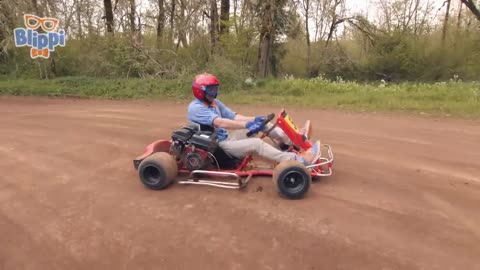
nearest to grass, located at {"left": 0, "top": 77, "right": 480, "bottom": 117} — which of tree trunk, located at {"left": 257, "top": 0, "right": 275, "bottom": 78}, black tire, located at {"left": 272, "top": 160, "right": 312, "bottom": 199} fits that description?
tree trunk, located at {"left": 257, "top": 0, "right": 275, "bottom": 78}

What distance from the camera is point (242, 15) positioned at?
673 inches

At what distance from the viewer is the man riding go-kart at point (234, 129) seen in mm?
4859

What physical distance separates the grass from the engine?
261 inches

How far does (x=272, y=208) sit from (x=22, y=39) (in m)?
12.9

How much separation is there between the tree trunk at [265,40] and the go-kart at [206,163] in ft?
37.6

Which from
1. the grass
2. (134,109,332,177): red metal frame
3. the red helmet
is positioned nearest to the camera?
(134,109,332,177): red metal frame

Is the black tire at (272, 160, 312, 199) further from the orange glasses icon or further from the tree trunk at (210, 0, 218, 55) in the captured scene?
the tree trunk at (210, 0, 218, 55)

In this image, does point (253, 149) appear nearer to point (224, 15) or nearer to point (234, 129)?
point (234, 129)

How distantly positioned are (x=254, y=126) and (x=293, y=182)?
81 centimetres

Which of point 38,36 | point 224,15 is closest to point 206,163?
point 38,36

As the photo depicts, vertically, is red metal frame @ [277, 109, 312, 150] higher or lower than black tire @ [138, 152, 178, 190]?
higher

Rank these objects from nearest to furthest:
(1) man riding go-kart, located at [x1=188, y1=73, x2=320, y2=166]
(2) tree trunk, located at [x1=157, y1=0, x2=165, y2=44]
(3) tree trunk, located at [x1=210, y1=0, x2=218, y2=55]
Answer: (1) man riding go-kart, located at [x1=188, y1=73, x2=320, y2=166] → (3) tree trunk, located at [x1=210, y1=0, x2=218, y2=55] → (2) tree trunk, located at [x1=157, y1=0, x2=165, y2=44]

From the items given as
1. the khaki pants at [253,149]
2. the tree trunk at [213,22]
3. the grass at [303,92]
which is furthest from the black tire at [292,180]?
the tree trunk at [213,22]

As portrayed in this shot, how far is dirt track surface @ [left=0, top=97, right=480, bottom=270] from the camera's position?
3377 mm
